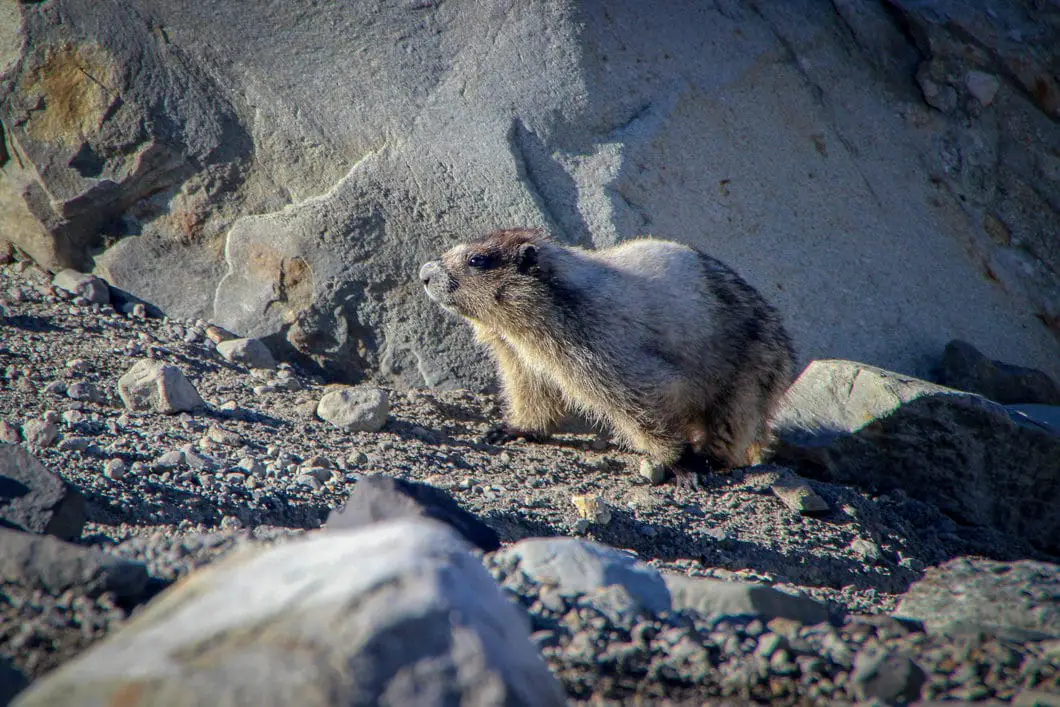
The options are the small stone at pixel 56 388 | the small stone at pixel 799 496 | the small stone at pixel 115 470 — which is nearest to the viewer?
the small stone at pixel 115 470

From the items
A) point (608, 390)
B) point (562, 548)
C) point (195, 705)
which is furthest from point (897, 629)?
point (608, 390)

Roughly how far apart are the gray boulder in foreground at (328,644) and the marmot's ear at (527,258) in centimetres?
369

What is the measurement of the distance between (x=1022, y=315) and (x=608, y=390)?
4.29 meters

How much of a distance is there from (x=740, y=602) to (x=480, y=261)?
3.30 metres

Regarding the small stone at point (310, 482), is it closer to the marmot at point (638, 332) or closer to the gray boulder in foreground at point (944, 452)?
the marmot at point (638, 332)

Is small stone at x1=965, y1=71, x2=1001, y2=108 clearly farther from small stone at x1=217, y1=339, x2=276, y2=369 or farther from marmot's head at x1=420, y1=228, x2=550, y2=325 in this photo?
small stone at x1=217, y1=339, x2=276, y2=369

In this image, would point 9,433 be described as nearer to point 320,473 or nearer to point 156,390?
point 156,390

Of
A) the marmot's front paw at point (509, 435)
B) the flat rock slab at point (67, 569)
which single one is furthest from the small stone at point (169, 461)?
the marmot's front paw at point (509, 435)

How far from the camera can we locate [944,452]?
243 inches

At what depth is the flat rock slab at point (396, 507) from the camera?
11.5 feet

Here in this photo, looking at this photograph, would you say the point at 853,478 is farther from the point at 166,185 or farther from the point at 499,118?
the point at 166,185

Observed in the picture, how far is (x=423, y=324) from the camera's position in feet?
22.1

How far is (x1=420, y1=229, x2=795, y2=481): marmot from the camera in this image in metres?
6.06

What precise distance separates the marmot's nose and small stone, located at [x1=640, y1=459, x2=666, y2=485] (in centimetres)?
187
